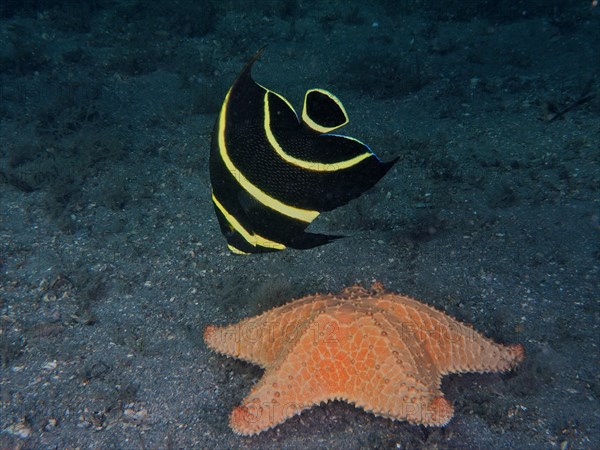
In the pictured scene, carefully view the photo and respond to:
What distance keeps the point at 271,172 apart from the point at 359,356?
168 centimetres

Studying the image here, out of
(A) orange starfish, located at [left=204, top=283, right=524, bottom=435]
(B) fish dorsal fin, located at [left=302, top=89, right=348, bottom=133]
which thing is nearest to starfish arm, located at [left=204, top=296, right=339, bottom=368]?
(A) orange starfish, located at [left=204, top=283, right=524, bottom=435]

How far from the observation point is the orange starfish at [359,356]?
279cm

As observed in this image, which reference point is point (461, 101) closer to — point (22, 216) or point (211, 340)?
point (211, 340)

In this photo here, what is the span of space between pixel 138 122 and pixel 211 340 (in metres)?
6.24

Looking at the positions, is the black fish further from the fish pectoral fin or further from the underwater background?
the underwater background

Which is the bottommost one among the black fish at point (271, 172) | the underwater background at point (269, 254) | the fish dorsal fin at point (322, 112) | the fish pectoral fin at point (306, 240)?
the underwater background at point (269, 254)

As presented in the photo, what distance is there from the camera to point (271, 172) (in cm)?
179

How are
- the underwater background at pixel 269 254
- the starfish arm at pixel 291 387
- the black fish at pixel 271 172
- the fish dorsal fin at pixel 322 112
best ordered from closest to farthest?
the fish dorsal fin at pixel 322 112 → the black fish at pixel 271 172 → the starfish arm at pixel 291 387 → the underwater background at pixel 269 254

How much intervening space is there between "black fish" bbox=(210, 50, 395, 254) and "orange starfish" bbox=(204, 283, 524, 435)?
135 centimetres

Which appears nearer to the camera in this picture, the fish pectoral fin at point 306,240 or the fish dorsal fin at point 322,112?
the fish dorsal fin at point 322,112

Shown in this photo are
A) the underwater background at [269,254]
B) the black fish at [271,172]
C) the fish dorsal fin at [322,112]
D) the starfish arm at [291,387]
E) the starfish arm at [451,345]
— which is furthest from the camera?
the underwater background at [269,254]

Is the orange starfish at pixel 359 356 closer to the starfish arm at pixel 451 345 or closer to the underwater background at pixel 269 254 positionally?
the starfish arm at pixel 451 345

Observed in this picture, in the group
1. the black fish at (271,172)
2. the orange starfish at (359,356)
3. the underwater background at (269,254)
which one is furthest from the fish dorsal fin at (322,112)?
the underwater background at (269,254)

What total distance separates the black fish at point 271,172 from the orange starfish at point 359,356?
1346mm
